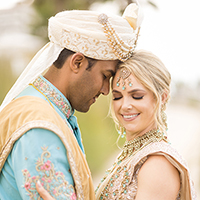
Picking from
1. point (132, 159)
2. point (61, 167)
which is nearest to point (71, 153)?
point (61, 167)

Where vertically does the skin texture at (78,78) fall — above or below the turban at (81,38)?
below

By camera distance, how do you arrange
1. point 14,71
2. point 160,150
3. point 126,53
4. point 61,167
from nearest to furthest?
1. point 61,167
2. point 160,150
3. point 126,53
4. point 14,71

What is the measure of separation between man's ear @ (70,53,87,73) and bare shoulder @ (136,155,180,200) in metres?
0.76

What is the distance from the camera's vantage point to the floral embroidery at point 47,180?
163 cm

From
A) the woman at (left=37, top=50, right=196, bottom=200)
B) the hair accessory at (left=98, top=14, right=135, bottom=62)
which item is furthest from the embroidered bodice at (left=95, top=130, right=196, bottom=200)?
the hair accessory at (left=98, top=14, right=135, bottom=62)

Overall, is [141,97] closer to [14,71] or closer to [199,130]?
[14,71]

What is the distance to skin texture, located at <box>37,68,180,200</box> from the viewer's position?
1983 mm

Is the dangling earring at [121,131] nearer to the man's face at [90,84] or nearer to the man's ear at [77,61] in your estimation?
the man's face at [90,84]

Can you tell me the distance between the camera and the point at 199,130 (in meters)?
7.08

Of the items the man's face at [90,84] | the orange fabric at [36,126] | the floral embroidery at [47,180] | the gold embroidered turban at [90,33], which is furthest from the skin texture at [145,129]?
the floral embroidery at [47,180]

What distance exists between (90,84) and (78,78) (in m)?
0.09

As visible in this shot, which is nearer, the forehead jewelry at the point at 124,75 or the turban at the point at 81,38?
the turban at the point at 81,38

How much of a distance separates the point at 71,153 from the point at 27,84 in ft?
1.96

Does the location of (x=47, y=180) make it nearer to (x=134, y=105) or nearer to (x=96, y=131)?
(x=134, y=105)
